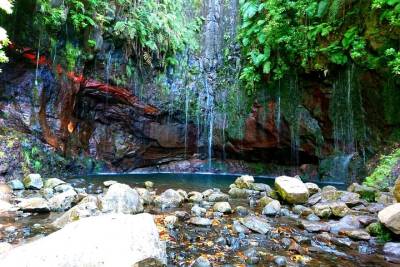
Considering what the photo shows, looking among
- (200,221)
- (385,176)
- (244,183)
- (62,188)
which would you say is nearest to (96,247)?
(200,221)

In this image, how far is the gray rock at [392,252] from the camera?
430cm

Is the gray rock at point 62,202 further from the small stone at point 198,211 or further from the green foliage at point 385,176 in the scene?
the green foliage at point 385,176

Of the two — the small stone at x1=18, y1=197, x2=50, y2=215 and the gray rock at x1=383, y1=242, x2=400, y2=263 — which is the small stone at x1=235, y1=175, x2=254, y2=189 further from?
the small stone at x1=18, y1=197, x2=50, y2=215

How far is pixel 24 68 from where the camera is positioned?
1058cm

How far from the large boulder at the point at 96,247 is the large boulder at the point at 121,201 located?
8.30 ft

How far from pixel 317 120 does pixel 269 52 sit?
2876 mm

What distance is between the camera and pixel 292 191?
7191 millimetres

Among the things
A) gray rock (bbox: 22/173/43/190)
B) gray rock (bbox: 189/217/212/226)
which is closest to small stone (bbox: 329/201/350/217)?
gray rock (bbox: 189/217/212/226)

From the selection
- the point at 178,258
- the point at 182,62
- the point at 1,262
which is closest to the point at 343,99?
the point at 182,62

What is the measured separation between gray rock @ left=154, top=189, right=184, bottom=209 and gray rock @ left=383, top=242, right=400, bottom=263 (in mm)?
3730

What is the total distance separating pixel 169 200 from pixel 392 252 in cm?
402

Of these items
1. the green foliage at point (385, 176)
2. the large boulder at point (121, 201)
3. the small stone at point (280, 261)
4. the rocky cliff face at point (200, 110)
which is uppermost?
the rocky cliff face at point (200, 110)

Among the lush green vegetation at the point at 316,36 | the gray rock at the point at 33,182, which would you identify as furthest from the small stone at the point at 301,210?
the gray rock at the point at 33,182

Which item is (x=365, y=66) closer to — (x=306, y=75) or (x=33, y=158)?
(x=306, y=75)
